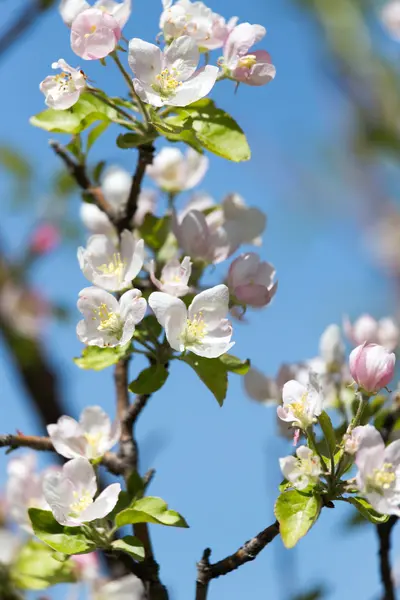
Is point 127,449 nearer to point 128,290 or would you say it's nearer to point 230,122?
point 128,290

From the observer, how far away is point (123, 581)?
137 cm

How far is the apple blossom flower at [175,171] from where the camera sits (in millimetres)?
1501

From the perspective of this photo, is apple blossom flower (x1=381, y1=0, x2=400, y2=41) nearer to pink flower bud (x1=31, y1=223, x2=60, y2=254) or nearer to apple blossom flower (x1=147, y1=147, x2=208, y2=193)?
apple blossom flower (x1=147, y1=147, x2=208, y2=193)

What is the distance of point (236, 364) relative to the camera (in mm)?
1117

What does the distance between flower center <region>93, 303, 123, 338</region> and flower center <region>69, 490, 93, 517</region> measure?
0.66 ft

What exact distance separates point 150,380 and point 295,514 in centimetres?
26

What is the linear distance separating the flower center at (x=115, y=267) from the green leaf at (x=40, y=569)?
43 centimetres

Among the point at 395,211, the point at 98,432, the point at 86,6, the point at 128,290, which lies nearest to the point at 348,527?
the point at 98,432

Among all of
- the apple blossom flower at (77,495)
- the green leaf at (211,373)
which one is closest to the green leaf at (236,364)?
the green leaf at (211,373)

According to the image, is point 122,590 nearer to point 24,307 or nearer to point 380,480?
point 380,480

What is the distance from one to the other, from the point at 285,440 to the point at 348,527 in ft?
0.65

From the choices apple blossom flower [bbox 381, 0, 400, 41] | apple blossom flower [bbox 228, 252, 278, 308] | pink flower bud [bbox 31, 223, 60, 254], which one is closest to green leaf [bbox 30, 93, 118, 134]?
apple blossom flower [bbox 228, 252, 278, 308]

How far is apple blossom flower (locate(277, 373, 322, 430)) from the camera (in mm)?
948

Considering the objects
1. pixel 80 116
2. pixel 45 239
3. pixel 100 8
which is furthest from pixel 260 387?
pixel 45 239
